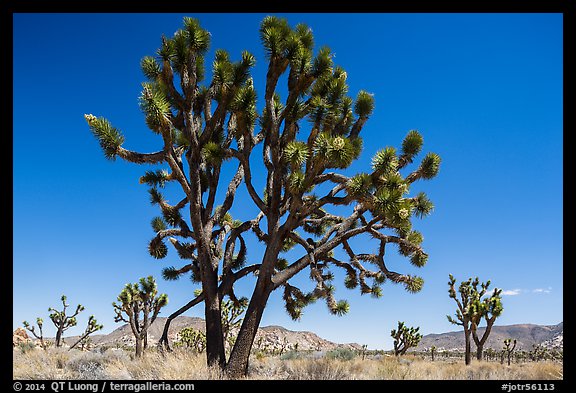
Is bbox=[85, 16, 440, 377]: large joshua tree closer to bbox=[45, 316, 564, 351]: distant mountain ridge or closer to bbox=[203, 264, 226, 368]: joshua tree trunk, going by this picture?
bbox=[203, 264, 226, 368]: joshua tree trunk

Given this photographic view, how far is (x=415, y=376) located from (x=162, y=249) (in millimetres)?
6471

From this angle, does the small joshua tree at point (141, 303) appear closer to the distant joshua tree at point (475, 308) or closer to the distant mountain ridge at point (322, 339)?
the distant joshua tree at point (475, 308)

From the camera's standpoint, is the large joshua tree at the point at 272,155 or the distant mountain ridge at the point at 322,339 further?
the distant mountain ridge at the point at 322,339

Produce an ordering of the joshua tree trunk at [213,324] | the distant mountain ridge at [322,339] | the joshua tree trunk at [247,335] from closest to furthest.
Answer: the joshua tree trunk at [247,335], the joshua tree trunk at [213,324], the distant mountain ridge at [322,339]

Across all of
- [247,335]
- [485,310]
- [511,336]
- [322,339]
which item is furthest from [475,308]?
[511,336]

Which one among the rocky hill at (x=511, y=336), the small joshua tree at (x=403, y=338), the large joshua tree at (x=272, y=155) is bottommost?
the rocky hill at (x=511, y=336)

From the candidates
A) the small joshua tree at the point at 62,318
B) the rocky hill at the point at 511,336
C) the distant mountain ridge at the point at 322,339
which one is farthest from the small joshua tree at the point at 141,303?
the rocky hill at the point at 511,336

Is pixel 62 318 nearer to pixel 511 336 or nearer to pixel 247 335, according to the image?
pixel 247 335

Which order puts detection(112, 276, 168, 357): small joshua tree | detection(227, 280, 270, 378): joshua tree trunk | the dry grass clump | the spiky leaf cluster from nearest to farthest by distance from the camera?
the dry grass clump, the spiky leaf cluster, detection(227, 280, 270, 378): joshua tree trunk, detection(112, 276, 168, 357): small joshua tree

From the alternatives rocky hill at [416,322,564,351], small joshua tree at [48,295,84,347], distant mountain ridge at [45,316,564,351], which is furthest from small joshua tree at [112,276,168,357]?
rocky hill at [416,322,564,351]

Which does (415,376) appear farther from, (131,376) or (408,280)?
(131,376)

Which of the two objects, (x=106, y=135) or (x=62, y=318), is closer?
(x=106, y=135)

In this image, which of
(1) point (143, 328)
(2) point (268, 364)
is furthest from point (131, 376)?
(1) point (143, 328)

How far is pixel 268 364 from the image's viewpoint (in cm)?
1279
